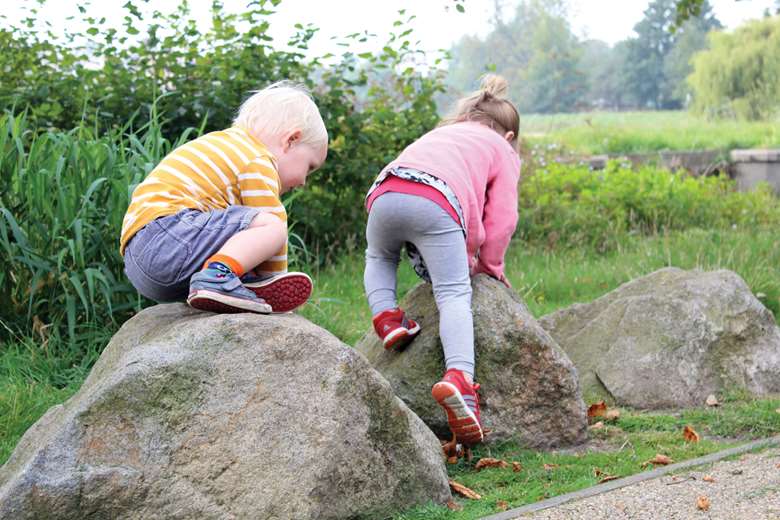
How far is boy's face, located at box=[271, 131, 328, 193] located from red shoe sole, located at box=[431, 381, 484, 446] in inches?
36.6

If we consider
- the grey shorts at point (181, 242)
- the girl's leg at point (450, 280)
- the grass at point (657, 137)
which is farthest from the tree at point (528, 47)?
the grey shorts at point (181, 242)

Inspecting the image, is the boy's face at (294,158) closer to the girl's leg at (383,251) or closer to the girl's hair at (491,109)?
the girl's leg at (383,251)

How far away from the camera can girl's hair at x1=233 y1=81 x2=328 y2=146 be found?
11.5 ft

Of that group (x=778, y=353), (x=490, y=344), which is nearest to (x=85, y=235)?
(x=490, y=344)

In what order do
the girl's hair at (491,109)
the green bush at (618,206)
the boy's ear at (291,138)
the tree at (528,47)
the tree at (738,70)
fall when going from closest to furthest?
the boy's ear at (291,138), the girl's hair at (491,109), the green bush at (618,206), the tree at (738,70), the tree at (528,47)

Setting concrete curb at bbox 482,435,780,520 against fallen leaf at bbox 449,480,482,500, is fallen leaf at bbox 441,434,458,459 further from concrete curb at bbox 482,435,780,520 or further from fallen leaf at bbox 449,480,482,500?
concrete curb at bbox 482,435,780,520

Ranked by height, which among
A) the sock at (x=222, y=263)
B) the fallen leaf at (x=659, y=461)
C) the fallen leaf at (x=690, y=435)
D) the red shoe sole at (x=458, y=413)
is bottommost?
the fallen leaf at (x=690, y=435)

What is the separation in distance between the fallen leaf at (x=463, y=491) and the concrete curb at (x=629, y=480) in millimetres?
209

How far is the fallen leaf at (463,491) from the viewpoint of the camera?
11.3 ft

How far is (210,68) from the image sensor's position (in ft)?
24.5

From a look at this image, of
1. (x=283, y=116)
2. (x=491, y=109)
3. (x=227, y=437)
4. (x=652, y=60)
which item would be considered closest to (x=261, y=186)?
(x=283, y=116)

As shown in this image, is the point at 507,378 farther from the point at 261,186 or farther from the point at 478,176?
the point at 261,186

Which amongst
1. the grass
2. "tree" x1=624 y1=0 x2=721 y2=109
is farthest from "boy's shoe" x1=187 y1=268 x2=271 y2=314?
"tree" x1=624 y1=0 x2=721 y2=109

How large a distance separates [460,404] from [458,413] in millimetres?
42
